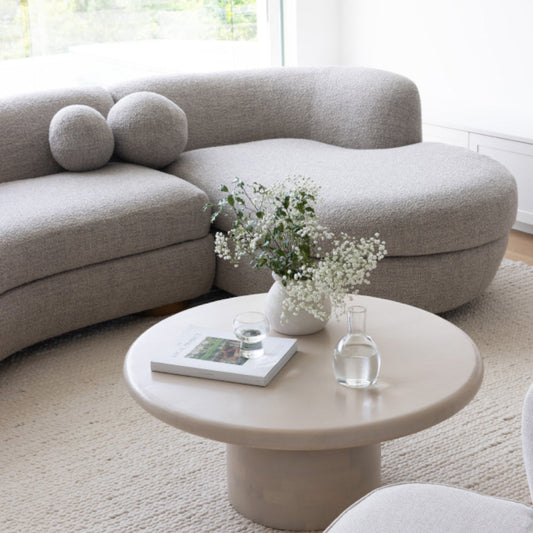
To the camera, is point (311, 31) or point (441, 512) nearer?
point (441, 512)

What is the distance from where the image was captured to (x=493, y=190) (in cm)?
277

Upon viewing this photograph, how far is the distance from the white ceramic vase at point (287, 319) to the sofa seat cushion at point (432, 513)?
0.62m

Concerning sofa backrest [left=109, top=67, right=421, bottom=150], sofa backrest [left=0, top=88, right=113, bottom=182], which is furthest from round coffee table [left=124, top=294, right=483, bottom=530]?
sofa backrest [left=109, top=67, right=421, bottom=150]

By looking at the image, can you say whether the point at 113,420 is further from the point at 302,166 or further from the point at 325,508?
the point at 302,166

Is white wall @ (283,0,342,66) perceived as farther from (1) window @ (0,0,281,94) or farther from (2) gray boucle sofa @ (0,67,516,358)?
(2) gray boucle sofa @ (0,67,516,358)

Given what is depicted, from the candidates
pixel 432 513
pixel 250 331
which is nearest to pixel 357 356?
pixel 250 331

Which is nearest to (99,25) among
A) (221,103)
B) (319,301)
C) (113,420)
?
(221,103)

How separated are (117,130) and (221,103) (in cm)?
59

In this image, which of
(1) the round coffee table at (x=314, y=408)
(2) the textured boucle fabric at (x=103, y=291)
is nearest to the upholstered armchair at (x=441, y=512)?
(1) the round coffee table at (x=314, y=408)

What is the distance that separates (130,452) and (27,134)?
5.14 ft

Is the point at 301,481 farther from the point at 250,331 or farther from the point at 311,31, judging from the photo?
the point at 311,31

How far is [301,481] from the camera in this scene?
67.7 inches

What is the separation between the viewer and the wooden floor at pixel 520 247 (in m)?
3.49

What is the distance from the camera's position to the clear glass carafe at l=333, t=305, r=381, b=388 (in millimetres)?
1569
